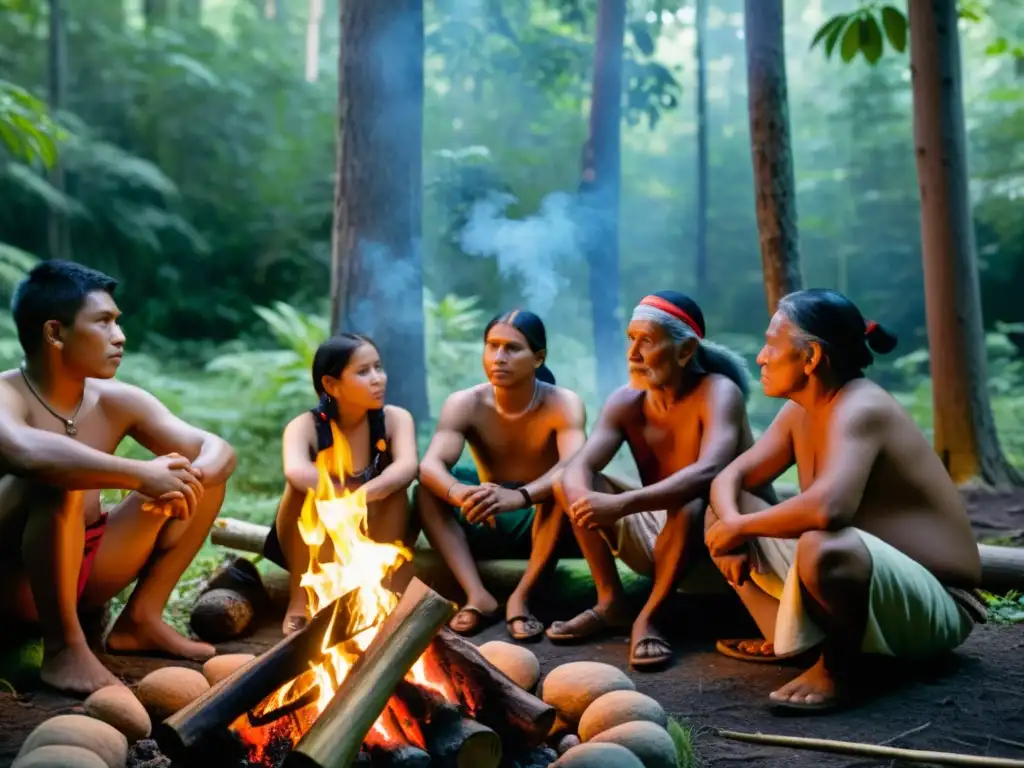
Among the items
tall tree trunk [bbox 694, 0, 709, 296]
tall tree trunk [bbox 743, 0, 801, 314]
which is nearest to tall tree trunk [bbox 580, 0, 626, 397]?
tall tree trunk [bbox 743, 0, 801, 314]

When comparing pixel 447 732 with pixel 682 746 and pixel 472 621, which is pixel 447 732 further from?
pixel 472 621

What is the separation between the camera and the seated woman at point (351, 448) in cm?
466

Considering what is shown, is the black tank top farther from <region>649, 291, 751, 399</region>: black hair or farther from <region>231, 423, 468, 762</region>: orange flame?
A: <region>649, 291, 751, 399</region>: black hair

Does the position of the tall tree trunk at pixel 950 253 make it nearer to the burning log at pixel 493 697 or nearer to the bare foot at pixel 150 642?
the burning log at pixel 493 697

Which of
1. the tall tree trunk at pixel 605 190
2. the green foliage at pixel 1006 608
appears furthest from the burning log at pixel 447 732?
the tall tree trunk at pixel 605 190

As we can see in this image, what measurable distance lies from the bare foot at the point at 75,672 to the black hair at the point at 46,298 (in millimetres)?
1201

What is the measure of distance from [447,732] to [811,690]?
4.85ft

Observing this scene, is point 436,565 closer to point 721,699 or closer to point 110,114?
point 721,699

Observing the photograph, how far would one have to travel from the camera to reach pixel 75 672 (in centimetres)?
377

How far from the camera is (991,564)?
4.84m

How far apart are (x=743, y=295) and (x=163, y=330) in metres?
8.34

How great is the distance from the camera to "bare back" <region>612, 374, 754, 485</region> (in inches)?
176

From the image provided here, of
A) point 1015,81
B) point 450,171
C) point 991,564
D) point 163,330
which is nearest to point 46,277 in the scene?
point 991,564

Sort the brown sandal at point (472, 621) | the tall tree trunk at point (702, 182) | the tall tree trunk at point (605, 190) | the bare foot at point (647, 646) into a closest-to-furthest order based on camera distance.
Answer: the bare foot at point (647, 646) → the brown sandal at point (472, 621) → the tall tree trunk at point (605, 190) → the tall tree trunk at point (702, 182)
